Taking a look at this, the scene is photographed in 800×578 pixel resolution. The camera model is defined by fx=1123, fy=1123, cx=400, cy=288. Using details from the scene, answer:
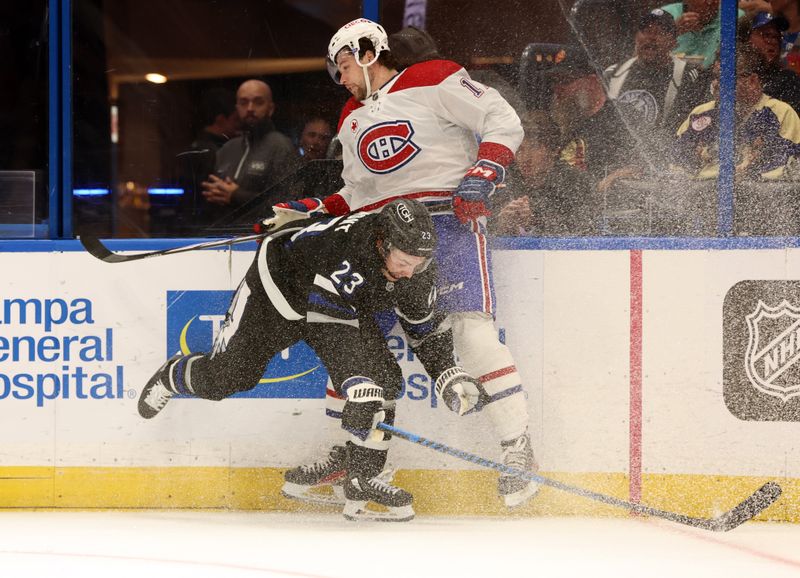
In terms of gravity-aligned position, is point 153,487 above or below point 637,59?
below

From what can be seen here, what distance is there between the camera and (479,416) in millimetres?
3486

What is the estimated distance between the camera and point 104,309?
3.53m

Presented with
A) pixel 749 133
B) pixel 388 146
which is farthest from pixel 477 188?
pixel 749 133

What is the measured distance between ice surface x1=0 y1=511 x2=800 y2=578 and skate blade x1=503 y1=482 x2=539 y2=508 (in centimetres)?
6

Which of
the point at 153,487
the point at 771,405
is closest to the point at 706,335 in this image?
the point at 771,405

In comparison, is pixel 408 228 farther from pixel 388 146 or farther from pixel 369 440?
pixel 369 440

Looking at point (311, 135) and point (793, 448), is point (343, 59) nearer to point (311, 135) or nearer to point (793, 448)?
point (311, 135)

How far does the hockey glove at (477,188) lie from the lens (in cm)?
312

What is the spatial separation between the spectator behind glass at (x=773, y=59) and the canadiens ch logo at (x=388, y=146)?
1152mm

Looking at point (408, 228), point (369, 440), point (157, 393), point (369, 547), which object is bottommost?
point (369, 547)

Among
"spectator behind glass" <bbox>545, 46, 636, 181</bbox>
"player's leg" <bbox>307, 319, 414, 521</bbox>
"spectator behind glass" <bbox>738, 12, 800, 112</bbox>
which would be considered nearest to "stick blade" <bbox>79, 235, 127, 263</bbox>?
"player's leg" <bbox>307, 319, 414, 521</bbox>

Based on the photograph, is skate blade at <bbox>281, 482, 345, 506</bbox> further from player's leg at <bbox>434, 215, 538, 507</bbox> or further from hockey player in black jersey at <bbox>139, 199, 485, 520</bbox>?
player's leg at <bbox>434, 215, 538, 507</bbox>

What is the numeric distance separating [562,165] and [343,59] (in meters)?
0.79

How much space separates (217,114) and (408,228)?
1.00 m
